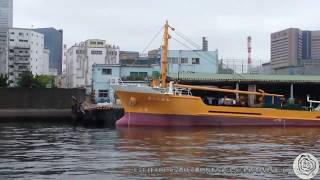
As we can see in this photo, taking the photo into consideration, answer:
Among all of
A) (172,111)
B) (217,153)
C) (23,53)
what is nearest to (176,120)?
(172,111)

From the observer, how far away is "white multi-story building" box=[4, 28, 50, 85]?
113 meters

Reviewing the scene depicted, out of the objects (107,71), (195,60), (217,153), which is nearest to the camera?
(217,153)

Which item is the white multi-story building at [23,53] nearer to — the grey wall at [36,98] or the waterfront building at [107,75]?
the waterfront building at [107,75]

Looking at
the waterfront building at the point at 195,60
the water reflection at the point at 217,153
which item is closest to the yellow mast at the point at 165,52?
the water reflection at the point at 217,153

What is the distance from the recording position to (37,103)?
52312 mm

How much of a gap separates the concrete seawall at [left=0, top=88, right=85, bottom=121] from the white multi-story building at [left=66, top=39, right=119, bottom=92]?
5816 cm

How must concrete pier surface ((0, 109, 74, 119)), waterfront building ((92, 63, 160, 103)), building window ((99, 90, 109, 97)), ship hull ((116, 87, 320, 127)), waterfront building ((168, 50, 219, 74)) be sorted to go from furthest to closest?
waterfront building ((168, 50, 219, 74))
building window ((99, 90, 109, 97))
waterfront building ((92, 63, 160, 103))
concrete pier surface ((0, 109, 74, 119))
ship hull ((116, 87, 320, 127))

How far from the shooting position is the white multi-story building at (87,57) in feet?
374

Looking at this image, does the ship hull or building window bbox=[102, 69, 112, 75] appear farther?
building window bbox=[102, 69, 112, 75]

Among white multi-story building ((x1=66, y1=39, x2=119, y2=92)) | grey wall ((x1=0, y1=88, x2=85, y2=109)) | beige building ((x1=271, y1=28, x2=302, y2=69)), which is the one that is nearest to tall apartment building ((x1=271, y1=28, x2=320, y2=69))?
beige building ((x1=271, y1=28, x2=302, y2=69))

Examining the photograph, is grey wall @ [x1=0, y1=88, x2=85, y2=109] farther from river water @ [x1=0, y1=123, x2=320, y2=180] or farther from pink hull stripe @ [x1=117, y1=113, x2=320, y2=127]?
river water @ [x1=0, y1=123, x2=320, y2=180]

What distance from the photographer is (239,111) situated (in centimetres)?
3591

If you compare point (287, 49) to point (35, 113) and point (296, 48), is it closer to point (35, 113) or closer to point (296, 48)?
point (296, 48)

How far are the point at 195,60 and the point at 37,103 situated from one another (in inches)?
938
